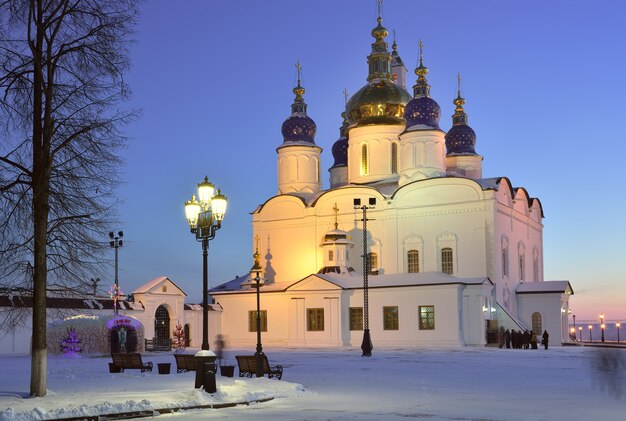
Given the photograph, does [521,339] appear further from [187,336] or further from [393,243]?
[187,336]

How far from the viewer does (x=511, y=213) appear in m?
51.9

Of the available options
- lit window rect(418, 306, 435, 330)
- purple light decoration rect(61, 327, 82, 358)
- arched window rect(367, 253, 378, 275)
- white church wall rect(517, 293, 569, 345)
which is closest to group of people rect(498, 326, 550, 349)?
lit window rect(418, 306, 435, 330)

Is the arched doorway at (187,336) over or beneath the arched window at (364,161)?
beneath

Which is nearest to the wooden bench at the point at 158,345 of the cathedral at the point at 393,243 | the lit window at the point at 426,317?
the cathedral at the point at 393,243

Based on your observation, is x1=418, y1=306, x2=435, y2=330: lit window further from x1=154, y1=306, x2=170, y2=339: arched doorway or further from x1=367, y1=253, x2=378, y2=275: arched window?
x1=154, y1=306, x2=170, y2=339: arched doorway

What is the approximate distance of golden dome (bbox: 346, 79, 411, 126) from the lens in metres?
57.0

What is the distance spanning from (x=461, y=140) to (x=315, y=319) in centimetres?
1748

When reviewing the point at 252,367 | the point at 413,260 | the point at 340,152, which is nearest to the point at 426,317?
the point at 413,260

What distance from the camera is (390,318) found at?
156ft

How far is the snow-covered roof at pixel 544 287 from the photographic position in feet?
163

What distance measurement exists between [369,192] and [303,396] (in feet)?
121

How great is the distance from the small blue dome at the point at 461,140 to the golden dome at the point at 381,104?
4.15 m

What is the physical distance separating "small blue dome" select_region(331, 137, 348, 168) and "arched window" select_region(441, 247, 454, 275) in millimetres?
17096

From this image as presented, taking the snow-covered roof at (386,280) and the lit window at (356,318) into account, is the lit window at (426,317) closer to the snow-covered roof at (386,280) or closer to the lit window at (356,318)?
the snow-covered roof at (386,280)
